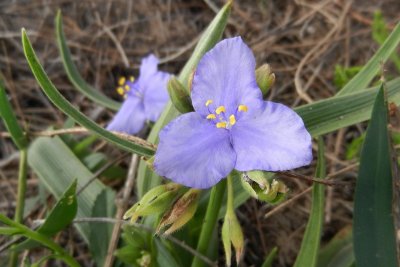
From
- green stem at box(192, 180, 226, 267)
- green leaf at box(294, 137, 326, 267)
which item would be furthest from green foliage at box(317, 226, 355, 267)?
green stem at box(192, 180, 226, 267)

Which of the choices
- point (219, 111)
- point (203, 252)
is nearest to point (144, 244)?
point (203, 252)

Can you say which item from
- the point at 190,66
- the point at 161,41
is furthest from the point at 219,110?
the point at 161,41

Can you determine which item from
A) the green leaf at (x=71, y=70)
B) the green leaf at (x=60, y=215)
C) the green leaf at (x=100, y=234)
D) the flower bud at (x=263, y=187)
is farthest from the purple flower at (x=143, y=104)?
the flower bud at (x=263, y=187)

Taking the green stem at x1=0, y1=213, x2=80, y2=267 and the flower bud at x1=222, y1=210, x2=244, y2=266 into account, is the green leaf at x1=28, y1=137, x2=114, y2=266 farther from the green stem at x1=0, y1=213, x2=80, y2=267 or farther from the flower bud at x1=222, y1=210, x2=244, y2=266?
the flower bud at x1=222, y1=210, x2=244, y2=266

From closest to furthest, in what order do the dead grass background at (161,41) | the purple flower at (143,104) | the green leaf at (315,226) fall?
the green leaf at (315,226), the purple flower at (143,104), the dead grass background at (161,41)

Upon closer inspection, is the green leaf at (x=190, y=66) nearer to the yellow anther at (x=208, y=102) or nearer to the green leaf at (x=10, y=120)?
the yellow anther at (x=208, y=102)

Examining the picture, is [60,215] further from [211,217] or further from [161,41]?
[161,41]

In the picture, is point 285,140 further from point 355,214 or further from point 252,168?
point 355,214
